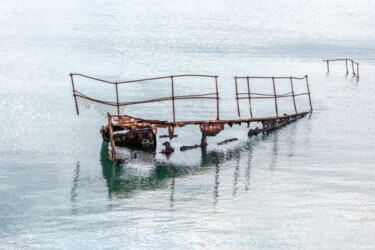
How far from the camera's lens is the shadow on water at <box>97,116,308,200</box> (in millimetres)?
19750

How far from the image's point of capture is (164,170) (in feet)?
70.9

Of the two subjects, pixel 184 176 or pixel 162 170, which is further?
pixel 162 170

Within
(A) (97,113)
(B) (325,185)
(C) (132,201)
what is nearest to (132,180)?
(C) (132,201)

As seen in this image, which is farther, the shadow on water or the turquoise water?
the shadow on water

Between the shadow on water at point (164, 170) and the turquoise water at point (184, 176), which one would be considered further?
the shadow on water at point (164, 170)

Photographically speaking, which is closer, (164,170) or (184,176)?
(184,176)

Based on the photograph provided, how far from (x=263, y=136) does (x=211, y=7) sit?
4746 inches

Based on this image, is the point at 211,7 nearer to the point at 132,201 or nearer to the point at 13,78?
the point at 13,78

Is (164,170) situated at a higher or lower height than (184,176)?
higher

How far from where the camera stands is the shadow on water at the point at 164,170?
778 inches

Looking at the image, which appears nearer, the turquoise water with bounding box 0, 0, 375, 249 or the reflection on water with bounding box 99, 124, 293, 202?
the turquoise water with bounding box 0, 0, 375, 249

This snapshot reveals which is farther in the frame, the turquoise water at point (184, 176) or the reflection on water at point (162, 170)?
the reflection on water at point (162, 170)

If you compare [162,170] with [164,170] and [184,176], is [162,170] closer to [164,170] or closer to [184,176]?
[164,170]

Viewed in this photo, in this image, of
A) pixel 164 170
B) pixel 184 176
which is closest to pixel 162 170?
pixel 164 170
